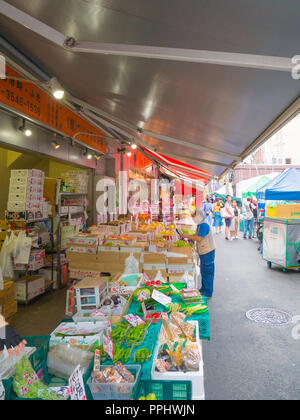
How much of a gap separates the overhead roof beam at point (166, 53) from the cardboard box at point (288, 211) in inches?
276

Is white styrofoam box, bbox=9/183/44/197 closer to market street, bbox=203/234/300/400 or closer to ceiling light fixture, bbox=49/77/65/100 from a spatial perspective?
ceiling light fixture, bbox=49/77/65/100

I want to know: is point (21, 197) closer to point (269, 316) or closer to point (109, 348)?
point (109, 348)

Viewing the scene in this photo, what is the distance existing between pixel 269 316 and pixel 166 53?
15.3 feet

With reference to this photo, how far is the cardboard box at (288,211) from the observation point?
788 centimetres

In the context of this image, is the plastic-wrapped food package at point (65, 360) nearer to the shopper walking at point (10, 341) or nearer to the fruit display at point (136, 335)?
the shopper walking at point (10, 341)

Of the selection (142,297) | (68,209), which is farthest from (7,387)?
(68,209)

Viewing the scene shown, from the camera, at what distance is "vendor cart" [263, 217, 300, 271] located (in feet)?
25.2

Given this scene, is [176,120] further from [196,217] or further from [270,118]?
[196,217]

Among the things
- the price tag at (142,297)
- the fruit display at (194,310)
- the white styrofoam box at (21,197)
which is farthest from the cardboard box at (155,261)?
the white styrofoam box at (21,197)

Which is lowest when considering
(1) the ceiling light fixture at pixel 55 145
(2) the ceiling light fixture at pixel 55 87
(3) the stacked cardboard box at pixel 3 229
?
(3) the stacked cardboard box at pixel 3 229

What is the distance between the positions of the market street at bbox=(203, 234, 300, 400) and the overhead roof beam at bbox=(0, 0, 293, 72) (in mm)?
3014

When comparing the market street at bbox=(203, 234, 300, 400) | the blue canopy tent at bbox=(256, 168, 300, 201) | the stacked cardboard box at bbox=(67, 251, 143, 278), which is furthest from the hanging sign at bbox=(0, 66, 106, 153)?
the blue canopy tent at bbox=(256, 168, 300, 201)

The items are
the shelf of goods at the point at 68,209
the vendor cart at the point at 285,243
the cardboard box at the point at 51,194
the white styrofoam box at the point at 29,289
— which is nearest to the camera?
the white styrofoam box at the point at 29,289

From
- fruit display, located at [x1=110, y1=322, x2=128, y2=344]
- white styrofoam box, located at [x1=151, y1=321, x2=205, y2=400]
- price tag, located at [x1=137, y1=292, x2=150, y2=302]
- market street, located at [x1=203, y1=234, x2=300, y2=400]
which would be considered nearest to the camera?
white styrofoam box, located at [x1=151, y1=321, x2=205, y2=400]
